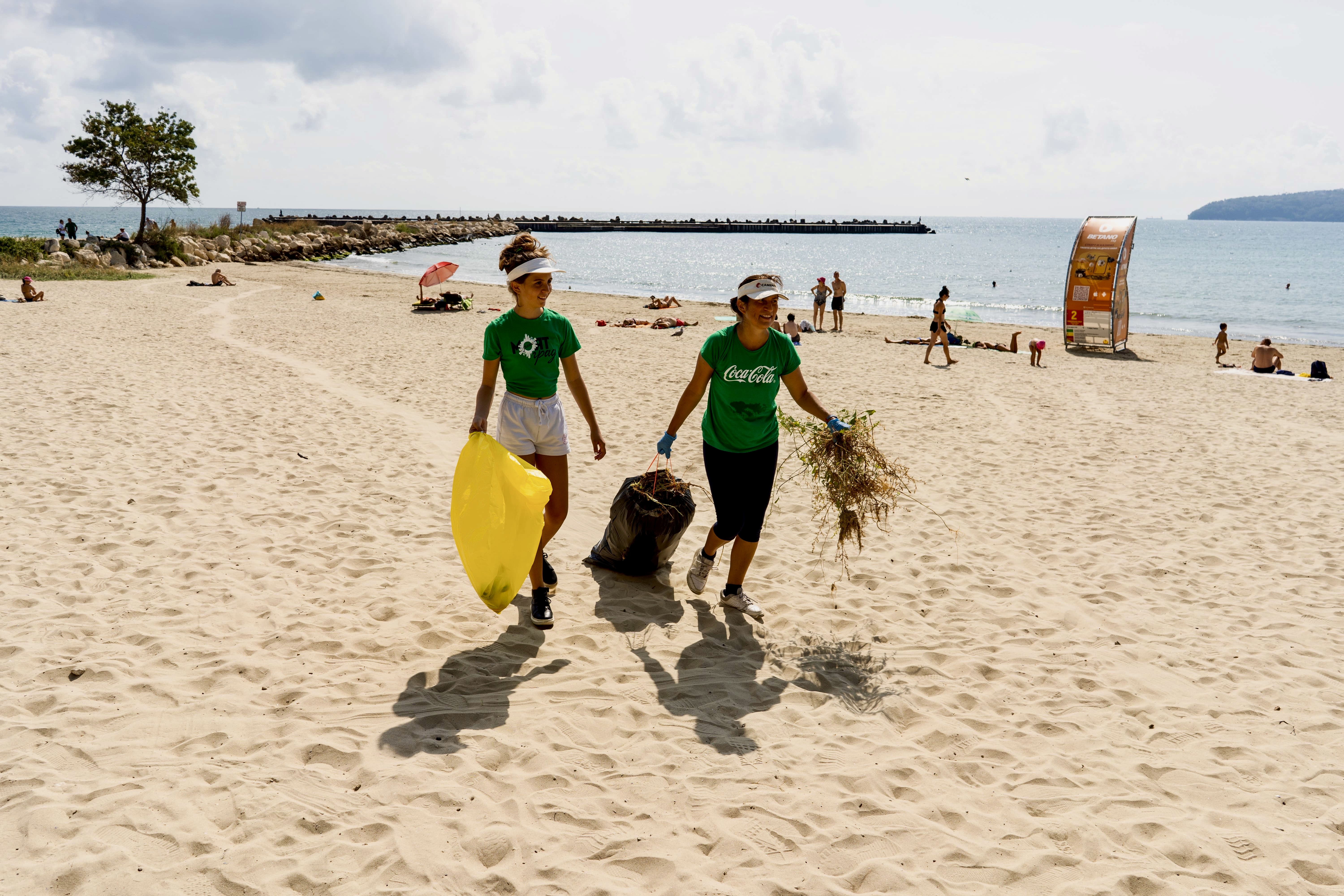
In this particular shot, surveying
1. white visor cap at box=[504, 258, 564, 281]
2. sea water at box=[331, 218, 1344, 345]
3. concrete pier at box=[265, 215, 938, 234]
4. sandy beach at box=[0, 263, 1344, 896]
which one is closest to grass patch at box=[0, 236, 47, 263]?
sea water at box=[331, 218, 1344, 345]

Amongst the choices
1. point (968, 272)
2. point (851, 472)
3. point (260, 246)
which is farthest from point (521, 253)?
point (968, 272)

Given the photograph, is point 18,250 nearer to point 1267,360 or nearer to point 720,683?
point 720,683

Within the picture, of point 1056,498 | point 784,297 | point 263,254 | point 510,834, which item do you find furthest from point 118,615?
point 263,254

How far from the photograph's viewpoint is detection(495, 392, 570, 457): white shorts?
421 cm

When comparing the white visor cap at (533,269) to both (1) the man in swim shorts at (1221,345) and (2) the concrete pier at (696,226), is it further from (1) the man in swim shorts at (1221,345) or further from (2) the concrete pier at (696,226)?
(2) the concrete pier at (696,226)

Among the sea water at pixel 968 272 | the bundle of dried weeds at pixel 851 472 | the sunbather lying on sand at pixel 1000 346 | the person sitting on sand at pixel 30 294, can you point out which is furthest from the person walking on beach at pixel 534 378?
the sea water at pixel 968 272

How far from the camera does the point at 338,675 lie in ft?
12.5

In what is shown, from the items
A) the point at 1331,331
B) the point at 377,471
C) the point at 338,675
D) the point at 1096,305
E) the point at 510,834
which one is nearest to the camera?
the point at 510,834

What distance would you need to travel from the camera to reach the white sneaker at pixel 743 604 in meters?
4.65

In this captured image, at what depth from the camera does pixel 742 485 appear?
14.2 ft

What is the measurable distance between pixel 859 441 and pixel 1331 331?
34073 millimetres

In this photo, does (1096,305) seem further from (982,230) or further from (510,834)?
(982,230)

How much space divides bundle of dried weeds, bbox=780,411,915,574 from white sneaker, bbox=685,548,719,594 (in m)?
0.73

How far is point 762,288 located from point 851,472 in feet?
3.75
